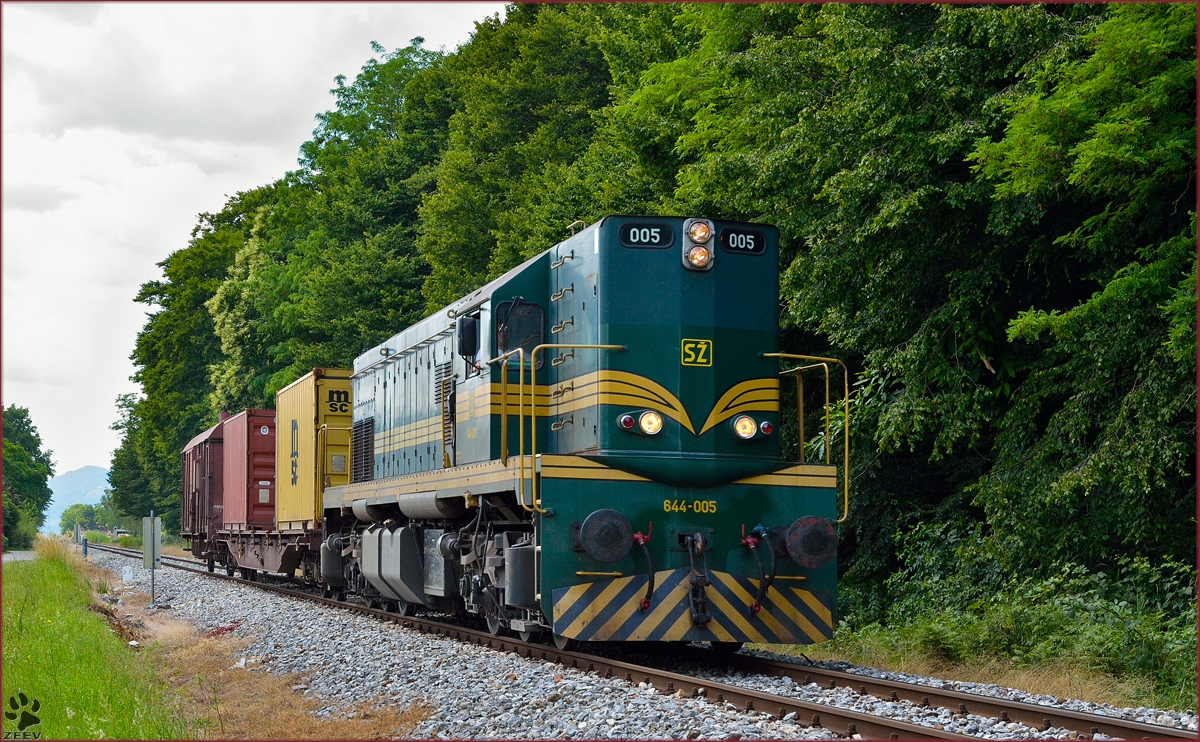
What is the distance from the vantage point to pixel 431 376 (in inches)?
542

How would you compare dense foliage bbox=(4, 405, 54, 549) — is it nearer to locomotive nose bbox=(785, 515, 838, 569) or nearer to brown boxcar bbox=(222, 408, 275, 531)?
brown boxcar bbox=(222, 408, 275, 531)

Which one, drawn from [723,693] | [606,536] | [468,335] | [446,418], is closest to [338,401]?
[446,418]

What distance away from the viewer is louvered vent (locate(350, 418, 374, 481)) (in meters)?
17.2

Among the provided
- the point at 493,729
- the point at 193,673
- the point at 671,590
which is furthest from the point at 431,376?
the point at 493,729

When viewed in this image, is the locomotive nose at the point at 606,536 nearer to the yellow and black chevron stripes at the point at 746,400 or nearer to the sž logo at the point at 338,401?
the yellow and black chevron stripes at the point at 746,400

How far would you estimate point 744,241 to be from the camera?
34.8ft

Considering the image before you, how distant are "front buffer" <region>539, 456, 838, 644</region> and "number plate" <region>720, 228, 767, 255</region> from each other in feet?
6.96

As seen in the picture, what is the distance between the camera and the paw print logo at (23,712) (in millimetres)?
7395

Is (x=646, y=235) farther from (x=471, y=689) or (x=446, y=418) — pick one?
(x=471, y=689)

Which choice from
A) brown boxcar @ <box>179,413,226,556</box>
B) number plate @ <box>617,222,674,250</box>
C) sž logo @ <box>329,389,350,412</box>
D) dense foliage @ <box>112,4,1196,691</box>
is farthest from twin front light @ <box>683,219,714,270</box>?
brown boxcar @ <box>179,413,226,556</box>

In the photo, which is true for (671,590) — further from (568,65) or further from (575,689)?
(568,65)

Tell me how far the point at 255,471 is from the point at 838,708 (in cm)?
1950

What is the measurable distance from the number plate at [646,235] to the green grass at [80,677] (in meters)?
5.31

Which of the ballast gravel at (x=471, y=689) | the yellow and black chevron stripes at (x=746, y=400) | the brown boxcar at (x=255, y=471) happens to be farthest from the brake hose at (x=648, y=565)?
the brown boxcar at (x=255, y=471)
